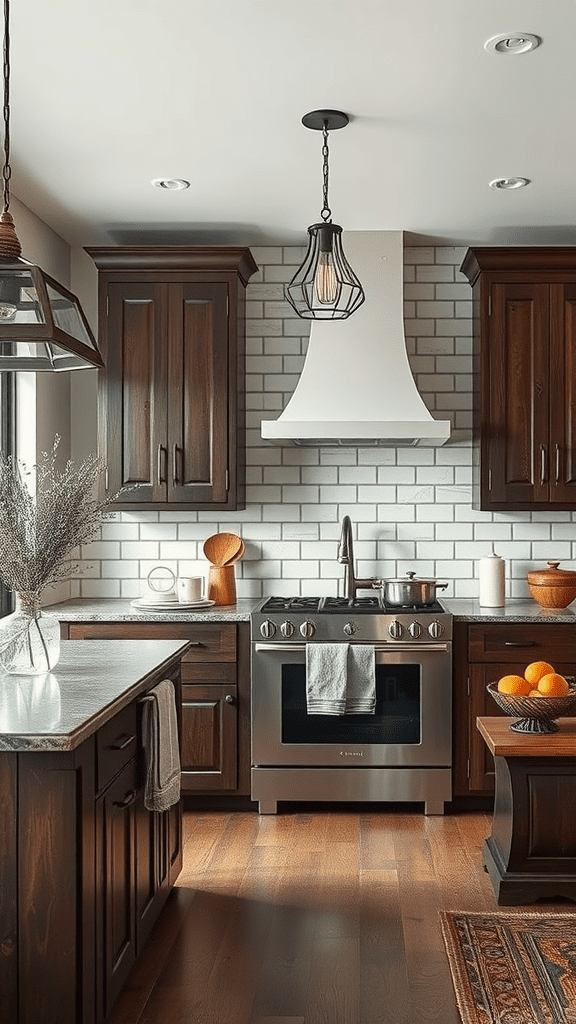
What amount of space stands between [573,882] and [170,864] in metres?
1.40

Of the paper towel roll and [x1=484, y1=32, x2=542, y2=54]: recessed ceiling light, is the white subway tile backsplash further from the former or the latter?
[x1=484, y1=32, x2=542, y2=54]: recessed ceiling light

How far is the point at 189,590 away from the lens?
500 cm

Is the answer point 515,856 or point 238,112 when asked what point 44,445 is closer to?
point 238,112

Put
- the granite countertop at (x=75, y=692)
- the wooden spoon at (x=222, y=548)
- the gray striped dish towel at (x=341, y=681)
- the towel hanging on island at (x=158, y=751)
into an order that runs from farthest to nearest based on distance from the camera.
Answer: the wooden spoon at (x=222, y=548) → the gray striped dish towel at (x=341, y=681) → the towel hanging on island at (x=158, y=751) → the granite countertop at (x=75, y=692)

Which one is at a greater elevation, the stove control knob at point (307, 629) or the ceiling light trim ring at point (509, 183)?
the ceiling light trim ring at point (509, 183)

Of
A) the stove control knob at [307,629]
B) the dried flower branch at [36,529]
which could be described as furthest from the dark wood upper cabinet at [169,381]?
the dried flower branch at [36,529]

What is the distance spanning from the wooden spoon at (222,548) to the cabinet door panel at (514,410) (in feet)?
4.34

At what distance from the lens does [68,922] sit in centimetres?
230

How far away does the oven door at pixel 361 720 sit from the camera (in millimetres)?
4727

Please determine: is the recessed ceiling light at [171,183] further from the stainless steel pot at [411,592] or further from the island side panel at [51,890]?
the island side panel at [51,890]

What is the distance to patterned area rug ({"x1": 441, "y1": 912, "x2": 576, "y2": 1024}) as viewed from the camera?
2.82m

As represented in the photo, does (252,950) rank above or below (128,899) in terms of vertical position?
below

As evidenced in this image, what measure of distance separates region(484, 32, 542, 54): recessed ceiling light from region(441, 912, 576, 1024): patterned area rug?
2.75 meters

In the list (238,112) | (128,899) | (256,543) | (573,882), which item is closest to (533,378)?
(256,543)
